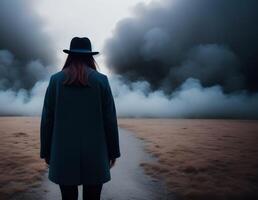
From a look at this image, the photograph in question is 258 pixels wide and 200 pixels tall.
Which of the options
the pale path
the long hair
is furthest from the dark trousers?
the pale path

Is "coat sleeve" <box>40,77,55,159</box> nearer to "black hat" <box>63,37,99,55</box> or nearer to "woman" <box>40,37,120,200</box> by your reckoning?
"woman" <box>40,37,120,200</box>

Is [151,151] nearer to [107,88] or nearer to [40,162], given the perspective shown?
[40,162]

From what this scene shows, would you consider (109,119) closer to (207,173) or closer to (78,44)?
(78,44)

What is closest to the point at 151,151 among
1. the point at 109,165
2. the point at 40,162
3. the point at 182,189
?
the point at 40,162

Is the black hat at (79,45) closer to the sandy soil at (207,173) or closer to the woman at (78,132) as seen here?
the woman at (78,132)

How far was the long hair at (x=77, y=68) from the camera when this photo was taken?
268 cm

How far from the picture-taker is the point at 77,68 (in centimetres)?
274

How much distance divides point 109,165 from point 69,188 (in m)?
0.40

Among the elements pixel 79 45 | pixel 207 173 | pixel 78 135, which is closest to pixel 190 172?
pixel 207 173

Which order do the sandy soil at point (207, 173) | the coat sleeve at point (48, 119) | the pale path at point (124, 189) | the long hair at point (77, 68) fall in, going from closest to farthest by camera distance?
the long hair at point (77, 68)
the coat sleeve at point (48, 119)
the pale path at point (124, 189)
the sandy soil at point (207, 173)

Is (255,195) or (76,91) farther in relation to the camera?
(255,195)

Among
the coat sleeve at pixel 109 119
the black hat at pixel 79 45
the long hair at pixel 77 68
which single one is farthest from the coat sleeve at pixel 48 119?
the coat sleeve at pixel 109 119

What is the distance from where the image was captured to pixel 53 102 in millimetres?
2789

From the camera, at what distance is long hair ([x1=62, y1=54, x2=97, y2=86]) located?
2.68 metres
